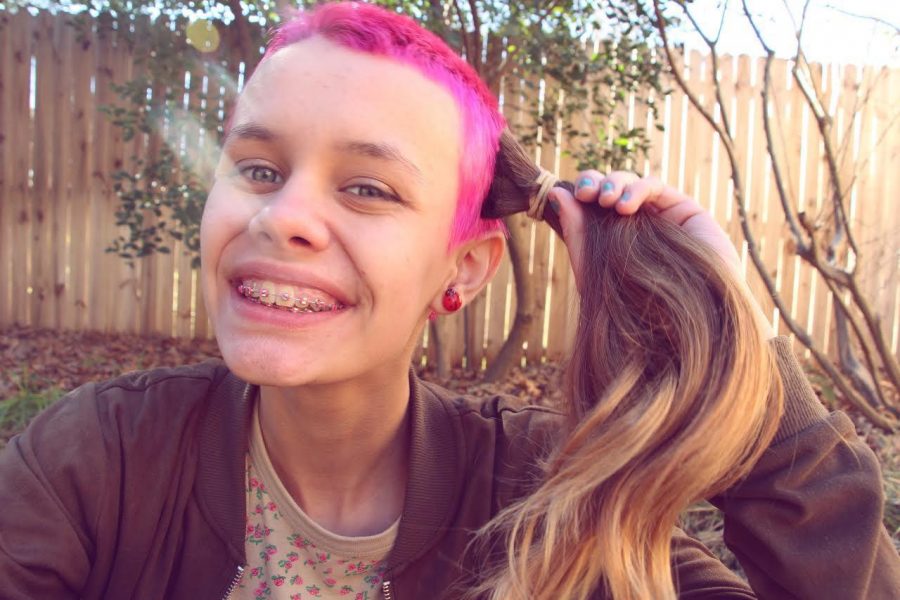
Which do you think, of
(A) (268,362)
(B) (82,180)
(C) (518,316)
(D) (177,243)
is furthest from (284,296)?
(B) (82,180)

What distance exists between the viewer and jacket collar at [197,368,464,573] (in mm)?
1727

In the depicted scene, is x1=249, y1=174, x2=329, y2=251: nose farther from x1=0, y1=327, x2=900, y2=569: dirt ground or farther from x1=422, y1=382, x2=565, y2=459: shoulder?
x1=0, y1=327, x2=900, y2=569: dirt ground

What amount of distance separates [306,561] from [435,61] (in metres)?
1.20

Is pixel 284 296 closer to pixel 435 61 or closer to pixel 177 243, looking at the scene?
pixel 435 61

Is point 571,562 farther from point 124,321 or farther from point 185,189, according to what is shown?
point 124,321

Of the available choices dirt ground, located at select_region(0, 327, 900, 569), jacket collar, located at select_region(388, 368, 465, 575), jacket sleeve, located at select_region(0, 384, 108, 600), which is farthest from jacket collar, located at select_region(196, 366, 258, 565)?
dirt ground, located at select_region(0, 327, 900, 569)

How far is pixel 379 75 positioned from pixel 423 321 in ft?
1.97

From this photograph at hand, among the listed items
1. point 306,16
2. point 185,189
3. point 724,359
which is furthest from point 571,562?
point 185,189

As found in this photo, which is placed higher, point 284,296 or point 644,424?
point 284,296

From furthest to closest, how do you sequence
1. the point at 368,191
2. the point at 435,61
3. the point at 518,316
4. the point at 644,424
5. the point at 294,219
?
1. the point at 518,316
2. the point at 435,61
3. the point at 368,191
4. the point at 294,219
5. the point at 644,424

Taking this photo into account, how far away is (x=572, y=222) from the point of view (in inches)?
68.9

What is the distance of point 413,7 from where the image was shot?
15.1 feet

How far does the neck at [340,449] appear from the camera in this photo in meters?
1.85

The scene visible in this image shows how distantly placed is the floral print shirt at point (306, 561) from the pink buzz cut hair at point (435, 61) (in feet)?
2.39
